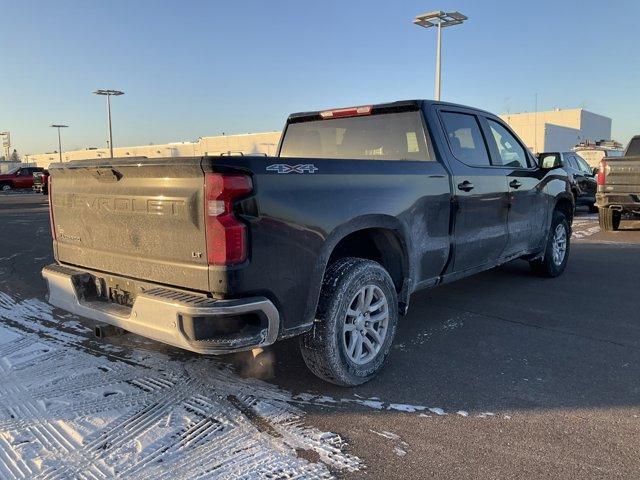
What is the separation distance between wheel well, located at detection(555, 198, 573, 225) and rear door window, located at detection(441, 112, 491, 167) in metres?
2.17

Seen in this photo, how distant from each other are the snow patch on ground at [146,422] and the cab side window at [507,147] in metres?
3.41

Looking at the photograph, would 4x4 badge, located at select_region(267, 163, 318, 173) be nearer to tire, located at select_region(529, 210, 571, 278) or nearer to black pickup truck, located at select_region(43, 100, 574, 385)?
black pickup truck, located at select_region(43, 100, 574, 385)

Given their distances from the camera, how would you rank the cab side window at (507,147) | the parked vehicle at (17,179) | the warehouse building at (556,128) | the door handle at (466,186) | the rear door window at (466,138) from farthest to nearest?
the warehouse building at (556,128) < the parked vehicle at (17,179) < the cab side window at (507,147) < the rear door window at (466,138) < the door handle at (466,186)

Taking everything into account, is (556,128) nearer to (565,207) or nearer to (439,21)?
(439,21)

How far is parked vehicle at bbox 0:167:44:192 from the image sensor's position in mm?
37438

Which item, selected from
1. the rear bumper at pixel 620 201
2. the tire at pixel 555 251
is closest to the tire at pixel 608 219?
the rear bumper at pixel 620 201

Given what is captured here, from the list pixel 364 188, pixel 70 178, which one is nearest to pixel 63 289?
pixel 70 178

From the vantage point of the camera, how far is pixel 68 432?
2.96 meters

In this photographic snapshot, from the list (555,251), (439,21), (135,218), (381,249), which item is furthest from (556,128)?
(135,218)

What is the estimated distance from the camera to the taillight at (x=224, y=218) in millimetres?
2748

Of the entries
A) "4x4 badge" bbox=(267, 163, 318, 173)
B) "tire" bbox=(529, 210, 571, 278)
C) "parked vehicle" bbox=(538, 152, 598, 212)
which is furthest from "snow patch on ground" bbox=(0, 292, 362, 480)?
"parked vehicle" bbox=(538, 152, 598, 212)

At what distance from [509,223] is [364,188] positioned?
2.49 metres

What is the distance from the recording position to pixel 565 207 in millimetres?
6961

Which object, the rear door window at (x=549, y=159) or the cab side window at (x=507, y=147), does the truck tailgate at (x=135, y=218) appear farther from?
the rear door window at (x=549, y=159)
